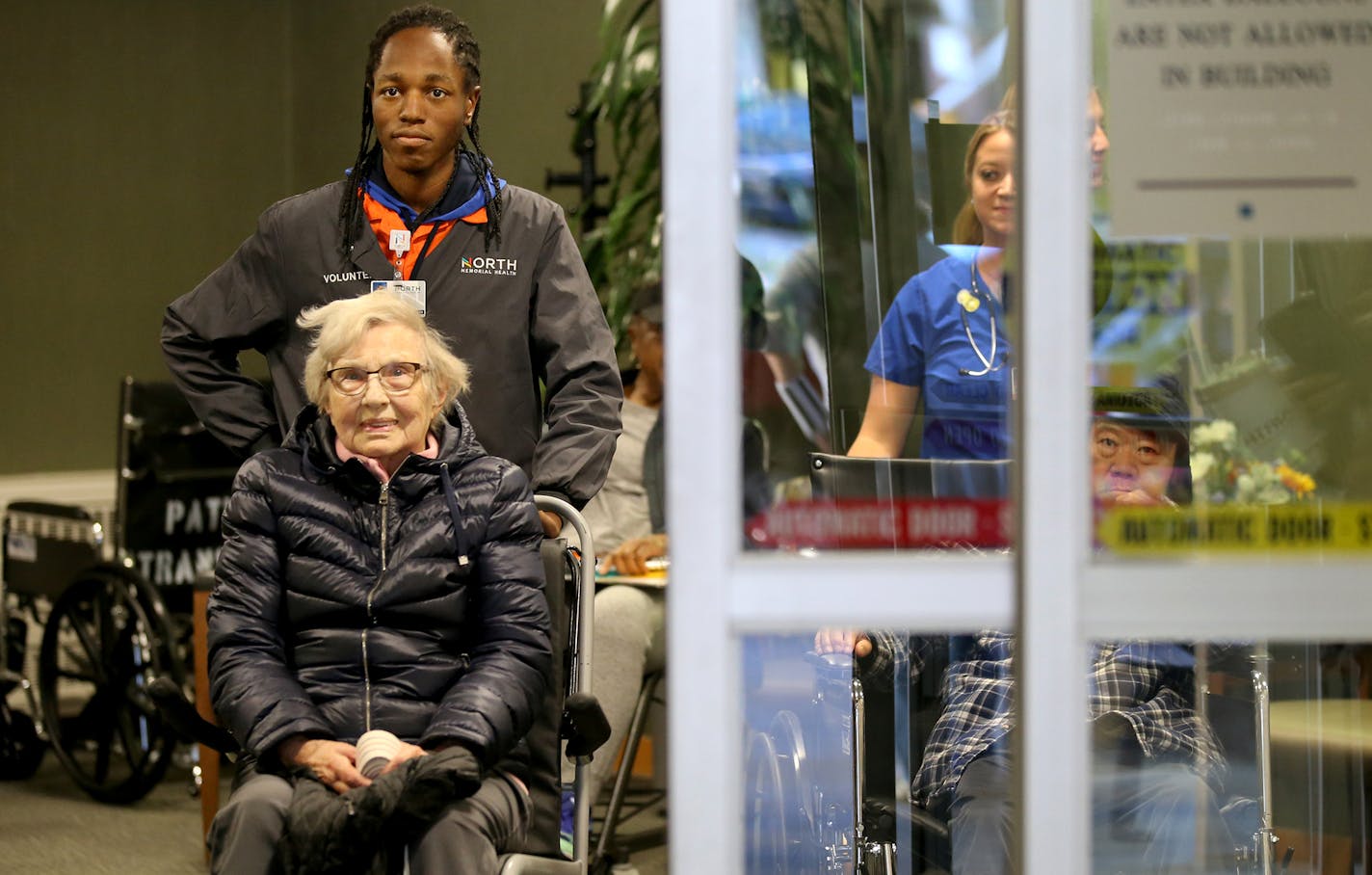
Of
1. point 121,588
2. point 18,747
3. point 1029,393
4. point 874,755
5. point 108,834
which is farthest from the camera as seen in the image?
point 18,747

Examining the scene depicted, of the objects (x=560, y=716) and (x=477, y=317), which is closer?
(x=560, y=716)

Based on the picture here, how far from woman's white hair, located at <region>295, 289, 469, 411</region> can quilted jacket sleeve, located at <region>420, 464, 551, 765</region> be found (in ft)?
0.61

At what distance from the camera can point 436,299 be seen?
257 centimetres

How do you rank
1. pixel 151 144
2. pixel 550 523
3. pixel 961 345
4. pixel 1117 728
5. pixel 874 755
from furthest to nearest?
pixel 151 144
pixel 550 523
pixel 874 755
pixel 1117 728
pixel 961 345

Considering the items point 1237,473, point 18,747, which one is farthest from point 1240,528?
point 18,747

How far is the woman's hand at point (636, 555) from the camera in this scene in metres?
3.91

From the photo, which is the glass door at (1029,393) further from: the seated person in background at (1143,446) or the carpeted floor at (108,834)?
the carpeted floor at (108,834)

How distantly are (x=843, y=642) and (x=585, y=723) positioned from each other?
764 millimetres

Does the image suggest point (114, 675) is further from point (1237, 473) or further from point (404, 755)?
point (1237, 473)

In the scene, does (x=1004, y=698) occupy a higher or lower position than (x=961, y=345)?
lower

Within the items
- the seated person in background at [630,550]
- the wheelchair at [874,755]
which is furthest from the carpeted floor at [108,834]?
the wheelchair at [874,755]

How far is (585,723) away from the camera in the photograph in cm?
221

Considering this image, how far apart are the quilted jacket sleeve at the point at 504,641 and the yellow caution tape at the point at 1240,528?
109 centimetres

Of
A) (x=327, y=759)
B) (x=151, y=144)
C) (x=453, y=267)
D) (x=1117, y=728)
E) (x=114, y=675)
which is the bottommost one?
(x=114, y=675)
